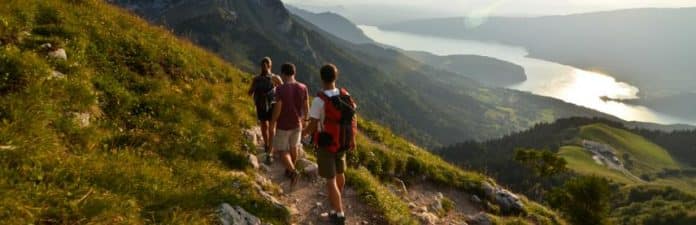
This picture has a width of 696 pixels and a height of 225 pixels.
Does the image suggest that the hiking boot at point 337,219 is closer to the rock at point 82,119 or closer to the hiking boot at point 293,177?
the hiking boot at point 293,177

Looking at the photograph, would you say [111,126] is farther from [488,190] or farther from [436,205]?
[488,190]

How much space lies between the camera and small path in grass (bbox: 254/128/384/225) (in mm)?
11492

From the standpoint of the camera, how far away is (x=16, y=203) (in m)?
6.11

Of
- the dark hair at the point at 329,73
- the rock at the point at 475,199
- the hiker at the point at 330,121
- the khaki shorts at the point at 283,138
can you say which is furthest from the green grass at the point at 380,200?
the rock at the point at 475,199

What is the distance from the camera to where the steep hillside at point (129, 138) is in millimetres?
7281

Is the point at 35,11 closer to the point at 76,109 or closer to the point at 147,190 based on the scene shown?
the point at 76,109

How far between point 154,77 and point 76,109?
481 centimetres

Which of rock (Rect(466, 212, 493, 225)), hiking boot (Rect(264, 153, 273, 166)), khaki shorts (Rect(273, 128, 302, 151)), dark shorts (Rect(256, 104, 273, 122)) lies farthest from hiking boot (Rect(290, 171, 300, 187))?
rock (Rect(466, 212, 493, 225))

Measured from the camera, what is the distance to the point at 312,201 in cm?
1231

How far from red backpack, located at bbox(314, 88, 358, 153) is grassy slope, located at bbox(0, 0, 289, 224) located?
2.00 metres

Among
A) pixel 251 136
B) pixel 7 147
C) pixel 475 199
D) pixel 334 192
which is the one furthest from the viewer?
pixel 475 199

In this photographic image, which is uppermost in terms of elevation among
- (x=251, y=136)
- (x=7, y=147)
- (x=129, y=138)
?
(x=7, y=147)

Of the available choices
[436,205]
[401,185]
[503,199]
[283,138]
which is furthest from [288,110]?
[503,199]

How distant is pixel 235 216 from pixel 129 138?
3881 mm
